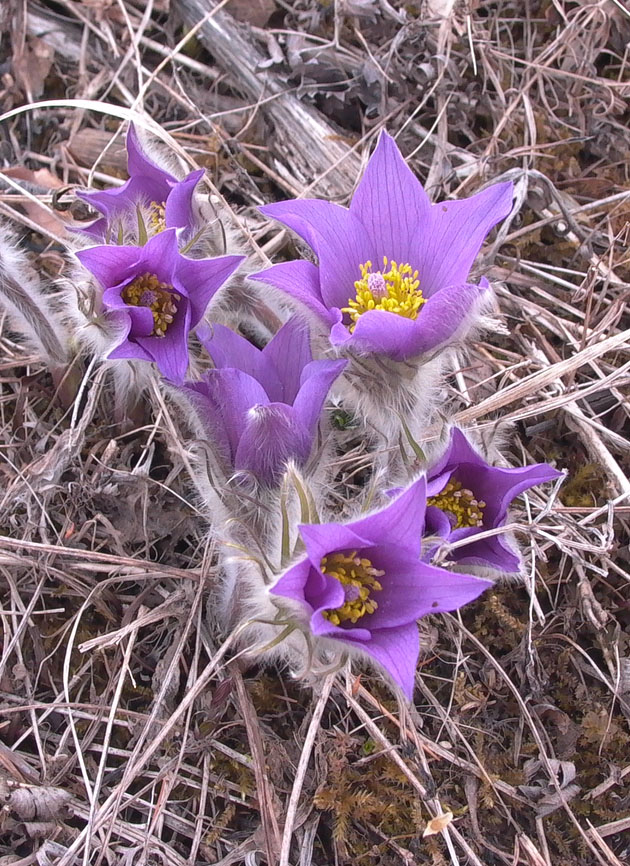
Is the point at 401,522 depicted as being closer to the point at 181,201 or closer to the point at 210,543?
the point at 210,543

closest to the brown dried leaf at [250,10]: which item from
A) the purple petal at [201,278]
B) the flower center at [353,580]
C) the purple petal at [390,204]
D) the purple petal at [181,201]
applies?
the purple petal at [181,201]

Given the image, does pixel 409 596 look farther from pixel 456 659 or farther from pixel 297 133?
pixel 297 133

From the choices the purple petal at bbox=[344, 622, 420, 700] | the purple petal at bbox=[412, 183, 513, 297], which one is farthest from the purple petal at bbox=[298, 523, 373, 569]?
the purple petal at bbox=[412, 183, 513, 297]

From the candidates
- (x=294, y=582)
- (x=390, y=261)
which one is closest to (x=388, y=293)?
(x=390, y=261)

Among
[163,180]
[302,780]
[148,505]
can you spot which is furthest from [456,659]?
[163,180]

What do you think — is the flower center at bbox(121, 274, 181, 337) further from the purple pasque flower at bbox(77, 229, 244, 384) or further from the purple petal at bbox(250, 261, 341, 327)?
the purple petal at bbox(250, 261, 341, 327)

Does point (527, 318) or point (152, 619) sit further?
point (527, 318)
